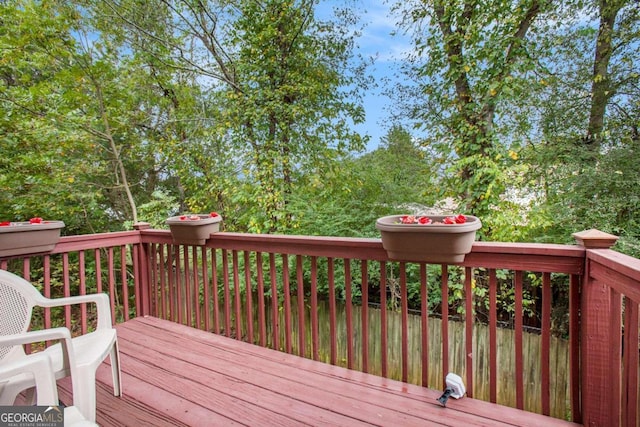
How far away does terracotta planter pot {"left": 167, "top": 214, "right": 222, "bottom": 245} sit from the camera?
2.44 metres

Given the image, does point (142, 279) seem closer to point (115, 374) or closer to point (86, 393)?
point (115, 374)

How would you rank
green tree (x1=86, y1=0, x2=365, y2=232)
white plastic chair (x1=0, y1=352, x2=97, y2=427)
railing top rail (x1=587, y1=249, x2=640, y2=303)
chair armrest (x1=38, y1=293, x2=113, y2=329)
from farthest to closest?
green tree (x1=86, y1=0, x2=365, y2=232)
chair armrest (x1=38, y1=293, x2=113, y2=329)
white plastic chair (x1=0, y1=352, x2=97, y2=427)
railing top rail (x1=587, y1=249, x2=640, y2=303)

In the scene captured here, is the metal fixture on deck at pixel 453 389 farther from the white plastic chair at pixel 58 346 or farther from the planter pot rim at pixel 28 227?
the planter pot rim at pixel 28 227

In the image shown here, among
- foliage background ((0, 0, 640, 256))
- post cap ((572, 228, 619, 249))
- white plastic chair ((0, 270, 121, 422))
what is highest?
foliage background ((0, 0, 640, 256))

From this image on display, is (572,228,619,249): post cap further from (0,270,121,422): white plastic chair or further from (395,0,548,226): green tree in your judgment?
(0,270,121,422): white plastic chair

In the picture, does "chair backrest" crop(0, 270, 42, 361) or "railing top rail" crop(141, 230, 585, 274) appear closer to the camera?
"railing top rail" crop(141, 230, 585, 274)

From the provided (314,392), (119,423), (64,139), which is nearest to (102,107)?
(64,139)

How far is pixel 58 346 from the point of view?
158 centimetres

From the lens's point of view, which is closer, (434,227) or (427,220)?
(434,227)

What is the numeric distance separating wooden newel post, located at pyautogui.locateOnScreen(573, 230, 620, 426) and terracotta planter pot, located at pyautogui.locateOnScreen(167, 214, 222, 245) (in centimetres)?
239

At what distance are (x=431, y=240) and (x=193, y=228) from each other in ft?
6.07

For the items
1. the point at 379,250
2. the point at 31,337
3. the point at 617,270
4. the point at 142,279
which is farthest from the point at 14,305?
the point at 617,270

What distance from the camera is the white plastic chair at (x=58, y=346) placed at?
130 centimetres

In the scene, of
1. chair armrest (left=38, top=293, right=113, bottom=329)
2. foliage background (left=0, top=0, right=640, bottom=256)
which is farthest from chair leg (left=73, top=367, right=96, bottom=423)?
foliage background (left=0, top=0, right=640, bottom=256)
